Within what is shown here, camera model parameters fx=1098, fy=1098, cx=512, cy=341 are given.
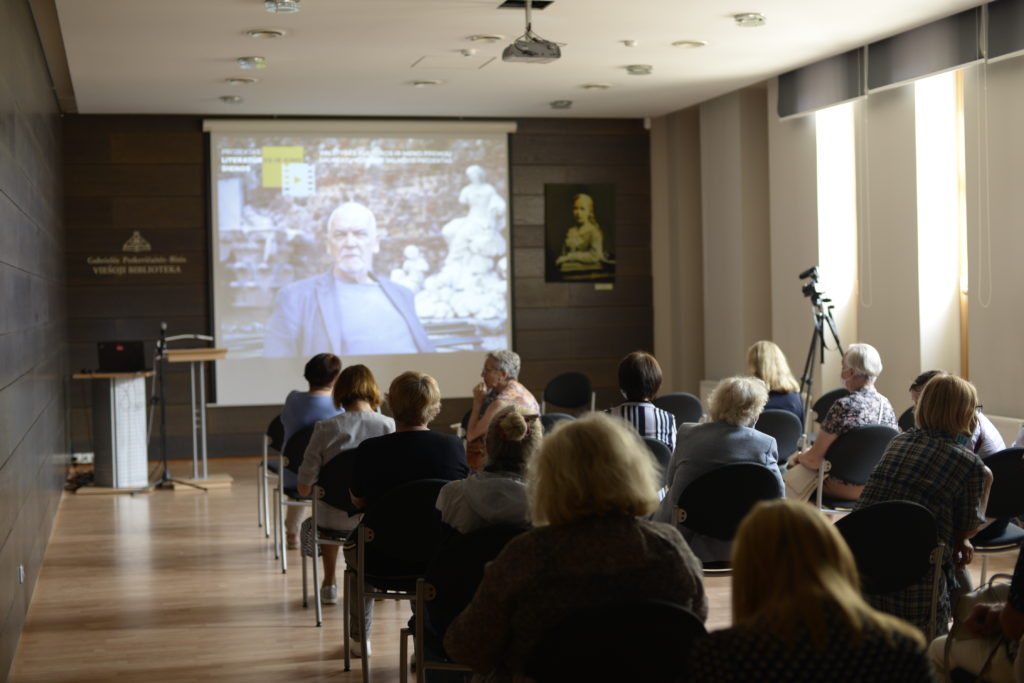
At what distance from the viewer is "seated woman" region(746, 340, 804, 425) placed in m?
6.03

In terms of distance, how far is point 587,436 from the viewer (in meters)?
2.37

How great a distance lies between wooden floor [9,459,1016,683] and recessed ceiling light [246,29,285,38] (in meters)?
3.17

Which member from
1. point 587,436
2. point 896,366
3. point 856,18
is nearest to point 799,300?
point 896,366

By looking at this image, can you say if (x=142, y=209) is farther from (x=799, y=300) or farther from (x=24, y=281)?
(x=799, y=300)

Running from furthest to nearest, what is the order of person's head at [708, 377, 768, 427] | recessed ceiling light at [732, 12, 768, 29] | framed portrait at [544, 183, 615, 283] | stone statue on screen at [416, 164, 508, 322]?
framed portrait at [544, 183, 615, 283] < stone statue on screen at [416, 164, 508, 322] < recessed ceiling light at [732, 12, 768, 29] < person's head at [708, 377, 768, 427]

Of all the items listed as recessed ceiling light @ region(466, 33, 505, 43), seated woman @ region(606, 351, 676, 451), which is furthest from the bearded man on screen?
seated woman @ region(606, 351, 676, 451)

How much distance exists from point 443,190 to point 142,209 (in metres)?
2.83

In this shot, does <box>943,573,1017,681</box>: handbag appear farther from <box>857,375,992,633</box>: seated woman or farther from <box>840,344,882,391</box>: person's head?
<box>840,344,882,391</box>: person's head

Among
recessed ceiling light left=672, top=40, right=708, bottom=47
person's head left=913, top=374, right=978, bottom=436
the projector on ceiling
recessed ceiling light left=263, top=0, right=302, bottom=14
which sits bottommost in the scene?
person's head left=913, top=374, right=978, bottom=436

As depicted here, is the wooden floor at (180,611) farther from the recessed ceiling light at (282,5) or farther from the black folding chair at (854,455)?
the recessed ceiling light at (282,5)

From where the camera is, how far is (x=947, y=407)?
3.62 metres

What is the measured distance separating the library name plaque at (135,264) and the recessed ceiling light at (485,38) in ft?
14.1

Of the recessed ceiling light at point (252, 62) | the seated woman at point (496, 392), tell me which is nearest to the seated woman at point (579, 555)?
the seated woman at point (496, 392)

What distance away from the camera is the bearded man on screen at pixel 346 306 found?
1050 cm
